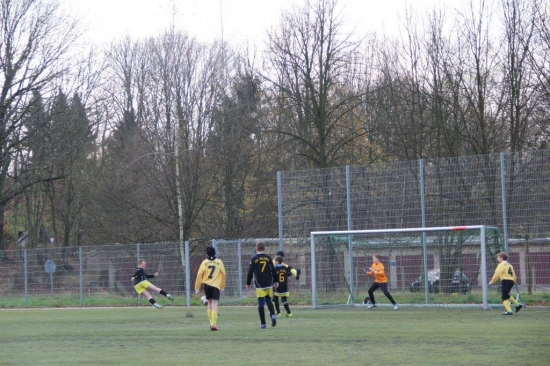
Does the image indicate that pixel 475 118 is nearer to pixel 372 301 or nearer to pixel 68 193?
pixel 372 301

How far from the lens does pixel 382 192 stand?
26.3 meters

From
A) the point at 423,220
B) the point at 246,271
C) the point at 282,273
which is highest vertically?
the point at 423,220

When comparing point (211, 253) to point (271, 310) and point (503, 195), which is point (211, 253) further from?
point (503, 195)

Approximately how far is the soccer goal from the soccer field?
5.06 ft

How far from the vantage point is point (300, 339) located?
15383mm

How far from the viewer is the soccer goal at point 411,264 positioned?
2406 centimetres

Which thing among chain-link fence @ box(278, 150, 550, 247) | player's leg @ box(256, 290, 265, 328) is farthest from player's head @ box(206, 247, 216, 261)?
chain-link fence @ box(278, 150, 550, 247)

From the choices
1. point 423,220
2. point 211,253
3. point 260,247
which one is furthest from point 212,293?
point 423,220

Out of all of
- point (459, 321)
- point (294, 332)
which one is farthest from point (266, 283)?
point (459, 321)

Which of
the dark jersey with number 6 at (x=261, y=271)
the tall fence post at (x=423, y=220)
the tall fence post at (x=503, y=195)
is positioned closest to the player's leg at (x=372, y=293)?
the tall fence post at (x=423, y=220)

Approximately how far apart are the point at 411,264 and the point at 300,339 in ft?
37.4

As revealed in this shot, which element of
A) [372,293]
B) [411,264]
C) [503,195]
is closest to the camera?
[503,195]

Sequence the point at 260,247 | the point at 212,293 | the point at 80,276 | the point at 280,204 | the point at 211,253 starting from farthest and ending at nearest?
the point at 80,276 < the point at 280,204 < the point at 260,247 < the point at 211,253 < the point at 212,293

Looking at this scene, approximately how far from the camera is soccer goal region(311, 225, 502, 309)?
24.1 m
